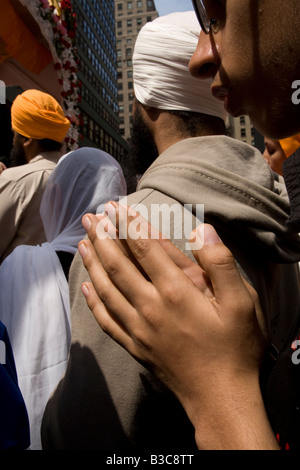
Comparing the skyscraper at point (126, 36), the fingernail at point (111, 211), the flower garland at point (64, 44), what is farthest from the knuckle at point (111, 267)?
the skyscraper at point (126, 36)

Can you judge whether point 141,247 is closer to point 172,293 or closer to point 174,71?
point 172,293

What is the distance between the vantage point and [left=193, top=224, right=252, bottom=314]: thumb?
2.24 feet

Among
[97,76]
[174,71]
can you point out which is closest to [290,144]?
[174,71]

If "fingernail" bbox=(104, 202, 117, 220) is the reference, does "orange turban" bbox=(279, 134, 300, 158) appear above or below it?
below

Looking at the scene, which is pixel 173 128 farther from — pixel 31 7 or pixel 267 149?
pixel 31 7

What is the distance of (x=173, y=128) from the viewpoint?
1.67 metres

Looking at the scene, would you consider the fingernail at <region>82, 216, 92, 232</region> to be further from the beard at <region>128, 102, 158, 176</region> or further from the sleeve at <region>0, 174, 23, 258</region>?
the sleeve at <region>0, 174, 23, 258</region>

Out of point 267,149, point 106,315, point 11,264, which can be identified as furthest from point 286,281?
point 267,149

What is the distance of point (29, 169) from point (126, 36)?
104437 mm

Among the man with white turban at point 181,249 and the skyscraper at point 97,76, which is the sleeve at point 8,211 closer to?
the man with white turban at point 181,249

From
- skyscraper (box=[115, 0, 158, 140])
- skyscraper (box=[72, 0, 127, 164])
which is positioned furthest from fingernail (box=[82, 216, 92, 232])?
skyscraper (box=[115, 0, 158, 140])

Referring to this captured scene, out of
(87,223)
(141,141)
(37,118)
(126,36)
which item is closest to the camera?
(87,223)

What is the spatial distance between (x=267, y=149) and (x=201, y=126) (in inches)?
96.8

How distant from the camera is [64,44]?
6.52 m
